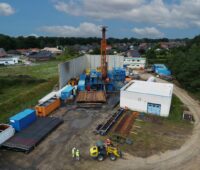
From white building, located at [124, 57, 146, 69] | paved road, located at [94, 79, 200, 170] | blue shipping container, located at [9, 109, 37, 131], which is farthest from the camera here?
white building, located at [124, 57, 146, 69]

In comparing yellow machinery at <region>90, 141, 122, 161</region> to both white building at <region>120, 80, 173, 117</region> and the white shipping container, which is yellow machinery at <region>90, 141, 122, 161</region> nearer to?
the white shipping container

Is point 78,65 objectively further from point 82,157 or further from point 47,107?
point 82,157

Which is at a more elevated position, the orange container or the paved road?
the orange container

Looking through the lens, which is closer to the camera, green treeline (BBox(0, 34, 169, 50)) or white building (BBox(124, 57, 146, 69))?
white building (BBox(124, 57, 146, 69))

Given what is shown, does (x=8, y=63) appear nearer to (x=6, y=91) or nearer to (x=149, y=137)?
(x=6, y=91)

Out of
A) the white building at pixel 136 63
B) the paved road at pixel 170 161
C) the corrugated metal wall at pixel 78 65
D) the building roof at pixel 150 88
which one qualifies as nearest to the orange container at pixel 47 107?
the corrugated metal wall at pixel 78 65

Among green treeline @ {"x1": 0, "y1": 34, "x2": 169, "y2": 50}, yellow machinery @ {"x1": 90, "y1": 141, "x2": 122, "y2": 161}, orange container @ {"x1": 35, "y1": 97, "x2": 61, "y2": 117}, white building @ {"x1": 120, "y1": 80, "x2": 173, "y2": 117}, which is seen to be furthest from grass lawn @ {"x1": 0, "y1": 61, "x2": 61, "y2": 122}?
green treeline @ {"x1": 0, "y1": 34, "x2": 169, "y2": 50}
